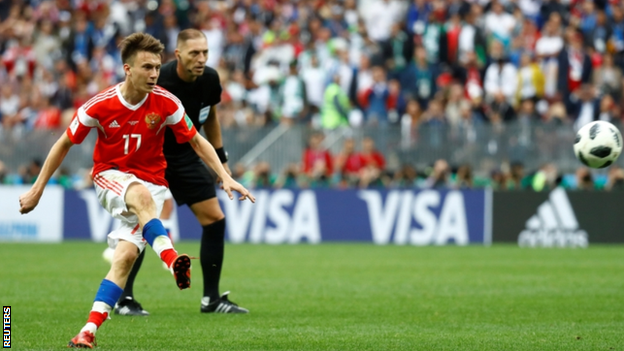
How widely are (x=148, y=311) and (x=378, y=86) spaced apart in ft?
42.3

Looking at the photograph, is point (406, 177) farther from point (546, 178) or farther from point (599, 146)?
point (599, 146)

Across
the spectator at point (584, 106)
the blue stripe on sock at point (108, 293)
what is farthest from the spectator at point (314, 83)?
the blue stripe on sock at point (108, 293)

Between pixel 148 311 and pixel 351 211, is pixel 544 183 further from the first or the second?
pixel 148 311

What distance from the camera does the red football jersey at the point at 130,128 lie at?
6957 mm

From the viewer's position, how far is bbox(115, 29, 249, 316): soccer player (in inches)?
352

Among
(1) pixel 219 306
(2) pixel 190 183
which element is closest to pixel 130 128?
(2) pixel 190 183

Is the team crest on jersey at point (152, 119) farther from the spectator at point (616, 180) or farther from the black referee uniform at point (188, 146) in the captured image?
the spectator at point (616, 180)

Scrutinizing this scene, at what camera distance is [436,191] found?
19234 mm

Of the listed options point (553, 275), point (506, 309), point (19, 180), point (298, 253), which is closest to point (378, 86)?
point (298, 253)

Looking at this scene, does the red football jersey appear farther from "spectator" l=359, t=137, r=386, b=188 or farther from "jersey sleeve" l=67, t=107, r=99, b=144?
"spectator" l=359, t=137, r=386, b=188

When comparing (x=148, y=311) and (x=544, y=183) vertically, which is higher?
(x=544, y=183)

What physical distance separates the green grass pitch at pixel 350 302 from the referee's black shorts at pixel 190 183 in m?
1.02

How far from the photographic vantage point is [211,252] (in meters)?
9.09

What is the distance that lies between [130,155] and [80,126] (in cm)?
Result: 45
